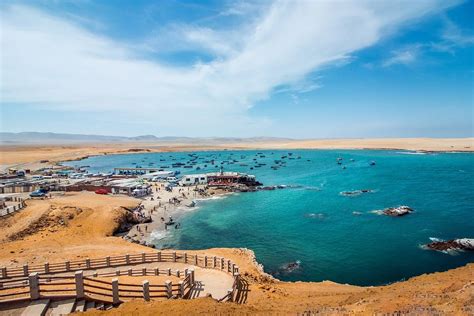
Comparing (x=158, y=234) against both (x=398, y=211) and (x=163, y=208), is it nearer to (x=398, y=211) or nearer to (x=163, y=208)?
(x=163, y=208)

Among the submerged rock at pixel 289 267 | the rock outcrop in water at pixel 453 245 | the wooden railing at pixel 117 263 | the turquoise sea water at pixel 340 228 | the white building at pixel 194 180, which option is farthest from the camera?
the white building at pixel 194 180

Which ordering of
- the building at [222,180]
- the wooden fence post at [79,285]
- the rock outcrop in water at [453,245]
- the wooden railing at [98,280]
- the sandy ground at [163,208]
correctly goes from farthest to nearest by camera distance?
1. the building at [222,180]
2. the sandy ground at [163,208]
3. the rock outcrop in water at [453,245]
4. the wooden railing at [98,280]
5. the wooden fence post at [79,285]

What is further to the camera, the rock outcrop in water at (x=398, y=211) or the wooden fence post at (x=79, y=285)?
the rock outcrop in water at (x=398, y=211)

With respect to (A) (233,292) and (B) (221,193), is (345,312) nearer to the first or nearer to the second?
(A) (233,292)

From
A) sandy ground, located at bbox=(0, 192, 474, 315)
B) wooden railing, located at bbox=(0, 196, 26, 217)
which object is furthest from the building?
wooden railing, located at bbox=(0, 196, 26, 217)

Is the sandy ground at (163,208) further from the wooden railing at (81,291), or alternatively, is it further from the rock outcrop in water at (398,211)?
the rock outcrop in water at (398,211)

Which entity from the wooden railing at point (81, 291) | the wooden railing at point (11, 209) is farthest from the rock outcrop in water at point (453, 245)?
the wooden railing at point (11, 209)

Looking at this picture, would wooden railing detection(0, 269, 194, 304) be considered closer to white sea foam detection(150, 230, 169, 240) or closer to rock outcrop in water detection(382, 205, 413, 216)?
white sea foam detection(150, 230, 169, 240)
